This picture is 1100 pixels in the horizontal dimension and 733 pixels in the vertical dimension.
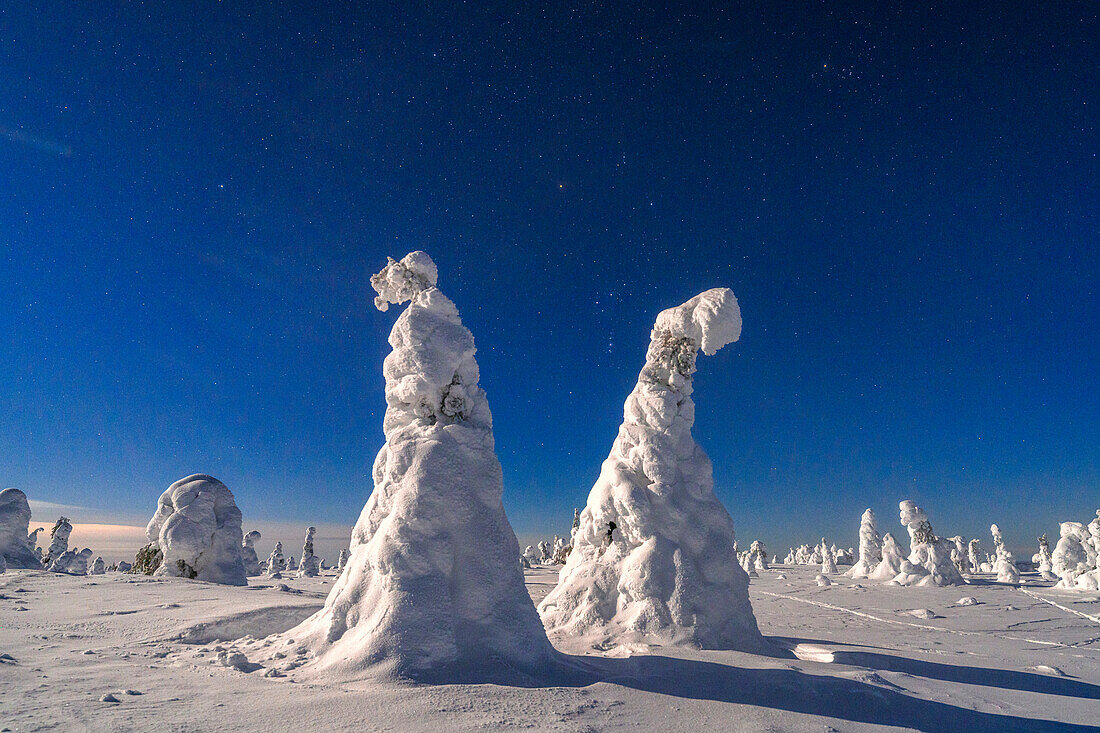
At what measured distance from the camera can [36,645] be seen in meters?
9.48

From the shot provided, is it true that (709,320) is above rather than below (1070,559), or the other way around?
above

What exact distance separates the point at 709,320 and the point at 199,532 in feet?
68.5

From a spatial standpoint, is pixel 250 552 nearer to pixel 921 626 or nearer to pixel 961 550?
pixel 921 626

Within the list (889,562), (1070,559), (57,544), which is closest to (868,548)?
(889,562)

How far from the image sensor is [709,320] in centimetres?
1419

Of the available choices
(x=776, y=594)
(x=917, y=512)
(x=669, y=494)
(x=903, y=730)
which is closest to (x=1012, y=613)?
(x=776, y=594)

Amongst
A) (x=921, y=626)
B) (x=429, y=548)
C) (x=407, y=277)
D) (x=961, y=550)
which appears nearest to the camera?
(x=429, y=548)

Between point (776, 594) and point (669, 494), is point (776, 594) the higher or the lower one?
the lower one

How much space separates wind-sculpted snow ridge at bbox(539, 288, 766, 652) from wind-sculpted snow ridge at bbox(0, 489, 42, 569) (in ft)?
87.1

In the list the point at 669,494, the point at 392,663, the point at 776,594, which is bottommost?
the point at 776,594

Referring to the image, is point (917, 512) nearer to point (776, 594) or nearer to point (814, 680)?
point (776, 594)

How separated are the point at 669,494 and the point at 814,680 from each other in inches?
204

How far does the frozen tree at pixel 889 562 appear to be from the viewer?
1511 inches

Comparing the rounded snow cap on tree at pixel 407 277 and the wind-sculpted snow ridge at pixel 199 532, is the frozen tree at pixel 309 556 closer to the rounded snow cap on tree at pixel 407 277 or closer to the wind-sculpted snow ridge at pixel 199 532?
the wind-sculpted snow ridge at pixel 199 532
